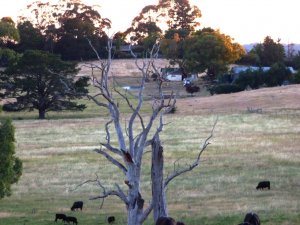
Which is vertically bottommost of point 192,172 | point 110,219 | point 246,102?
point 246,102

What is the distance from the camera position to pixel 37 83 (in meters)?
72.1

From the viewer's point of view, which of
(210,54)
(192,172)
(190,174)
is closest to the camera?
(190,174)

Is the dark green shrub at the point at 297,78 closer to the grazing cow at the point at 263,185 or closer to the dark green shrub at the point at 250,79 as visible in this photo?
the dark green shrub at the point at 250,79

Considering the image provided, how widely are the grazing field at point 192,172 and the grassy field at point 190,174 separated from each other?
3 centimetres

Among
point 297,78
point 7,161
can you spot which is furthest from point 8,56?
point 7,161

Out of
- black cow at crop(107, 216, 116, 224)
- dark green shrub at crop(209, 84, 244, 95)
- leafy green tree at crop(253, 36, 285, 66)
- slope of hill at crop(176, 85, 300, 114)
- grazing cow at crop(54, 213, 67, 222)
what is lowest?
dark green shrub at crop(209, 84, 244, 95)

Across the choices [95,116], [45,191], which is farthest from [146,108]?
[45,191]

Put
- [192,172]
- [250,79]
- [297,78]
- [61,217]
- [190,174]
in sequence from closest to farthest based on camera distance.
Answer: [61,217] < [190,174] < [192,172] < [250,79] < [297,78]

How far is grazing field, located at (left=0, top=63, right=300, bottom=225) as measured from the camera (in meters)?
24.7

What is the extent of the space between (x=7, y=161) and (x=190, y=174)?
9.31 m

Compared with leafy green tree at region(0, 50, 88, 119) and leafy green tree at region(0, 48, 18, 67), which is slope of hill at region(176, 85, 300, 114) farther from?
leafy green tree at region(0, 48, 18, 67)

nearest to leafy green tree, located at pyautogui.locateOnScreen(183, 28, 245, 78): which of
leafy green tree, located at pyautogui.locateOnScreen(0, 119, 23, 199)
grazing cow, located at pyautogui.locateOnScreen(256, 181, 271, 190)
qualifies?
grazing cow, located at pyautogui.locateOnScreen(256, 181, 271, 190)

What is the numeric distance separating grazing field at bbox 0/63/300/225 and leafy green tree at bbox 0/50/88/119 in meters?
2.15

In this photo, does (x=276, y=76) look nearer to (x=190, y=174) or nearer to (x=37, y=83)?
(x=37, y=83)
